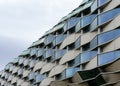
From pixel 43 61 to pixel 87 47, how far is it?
966 inches

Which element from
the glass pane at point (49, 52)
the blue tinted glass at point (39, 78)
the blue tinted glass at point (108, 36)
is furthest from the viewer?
the blue tinted glass at point (39, 78)

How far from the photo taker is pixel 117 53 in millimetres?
53125

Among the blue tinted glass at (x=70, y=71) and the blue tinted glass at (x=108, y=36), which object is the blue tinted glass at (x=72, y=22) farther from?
the blue tinted glass at (x=108, y=36)

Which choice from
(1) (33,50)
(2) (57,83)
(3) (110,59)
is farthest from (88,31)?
(1) (33,50)

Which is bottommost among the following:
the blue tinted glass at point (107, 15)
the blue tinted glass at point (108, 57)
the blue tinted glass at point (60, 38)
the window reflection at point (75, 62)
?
the blue tinted glass at point (108, 57)

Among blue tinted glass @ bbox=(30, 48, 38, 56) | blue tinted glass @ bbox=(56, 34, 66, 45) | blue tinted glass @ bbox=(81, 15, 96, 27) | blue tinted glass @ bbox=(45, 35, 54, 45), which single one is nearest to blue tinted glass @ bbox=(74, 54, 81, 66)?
blue tinted glass @ bbox=(81, 15, 96, 27)

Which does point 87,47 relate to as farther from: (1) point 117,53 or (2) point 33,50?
(2) point 33,50

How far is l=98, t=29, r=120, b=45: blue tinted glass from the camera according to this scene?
55.7 m

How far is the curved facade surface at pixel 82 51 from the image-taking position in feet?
181

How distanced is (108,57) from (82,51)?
519 inches

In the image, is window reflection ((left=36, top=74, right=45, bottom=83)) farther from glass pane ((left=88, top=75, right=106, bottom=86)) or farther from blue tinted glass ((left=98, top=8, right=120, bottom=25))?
blue tinted glass ((left=98, top=8, right=120, bottom=25))

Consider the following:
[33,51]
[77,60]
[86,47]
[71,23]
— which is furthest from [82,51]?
[33,51]

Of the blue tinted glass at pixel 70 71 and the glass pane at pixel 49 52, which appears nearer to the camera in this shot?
the blue tinted glass at pixel 70 71

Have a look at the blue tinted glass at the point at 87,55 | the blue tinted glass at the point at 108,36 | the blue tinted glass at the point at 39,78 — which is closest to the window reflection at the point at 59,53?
the blue tinted glass at the point at 39,78
